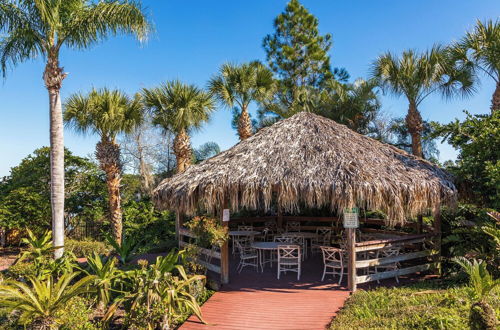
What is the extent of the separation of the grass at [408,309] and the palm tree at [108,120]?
10.2 meters

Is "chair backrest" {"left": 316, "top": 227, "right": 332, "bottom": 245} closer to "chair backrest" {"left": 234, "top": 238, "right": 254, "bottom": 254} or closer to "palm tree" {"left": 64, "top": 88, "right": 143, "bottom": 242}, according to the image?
"chair backrest" {"left": 234, "top": 238, "right": 254, "bottom": 254}

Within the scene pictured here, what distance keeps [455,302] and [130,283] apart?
610 cm

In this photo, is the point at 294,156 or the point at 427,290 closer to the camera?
the point at 427,290

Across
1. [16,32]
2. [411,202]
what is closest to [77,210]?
[16,32]

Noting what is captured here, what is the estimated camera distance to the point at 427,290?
25.1ft

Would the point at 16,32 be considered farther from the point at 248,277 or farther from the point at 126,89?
the point at 248,277

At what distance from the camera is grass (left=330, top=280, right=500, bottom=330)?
18.7ft

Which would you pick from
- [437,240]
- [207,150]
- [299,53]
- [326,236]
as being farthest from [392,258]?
[207,150]

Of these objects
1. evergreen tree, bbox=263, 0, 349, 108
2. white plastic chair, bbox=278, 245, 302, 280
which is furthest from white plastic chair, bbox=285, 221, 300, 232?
evergreen tree, bbox=263, 0, 349, 108

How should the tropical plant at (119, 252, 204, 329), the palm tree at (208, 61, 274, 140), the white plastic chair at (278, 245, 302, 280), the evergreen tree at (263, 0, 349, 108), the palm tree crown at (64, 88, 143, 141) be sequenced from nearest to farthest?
1. the tropical plant at (119, 252, 204, 329)
2. the white plastic chair at (278, 245, 302, 280)
3. the palm tree crown at (64, 88, 143, 141)
4. the palm tree at (208, 61, 274, 140)
5. the evergreen tree at (263, 0, 349, 108)

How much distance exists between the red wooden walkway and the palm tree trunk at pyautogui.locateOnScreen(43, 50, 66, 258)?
4.80 m

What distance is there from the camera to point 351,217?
827cm

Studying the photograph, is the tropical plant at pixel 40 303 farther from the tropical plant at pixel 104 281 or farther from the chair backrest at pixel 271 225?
the chair backrest at pixel 271 225

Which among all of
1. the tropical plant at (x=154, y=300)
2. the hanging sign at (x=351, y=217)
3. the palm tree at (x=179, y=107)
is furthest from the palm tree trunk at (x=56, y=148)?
the hanging sign at (x=351, y=217)
